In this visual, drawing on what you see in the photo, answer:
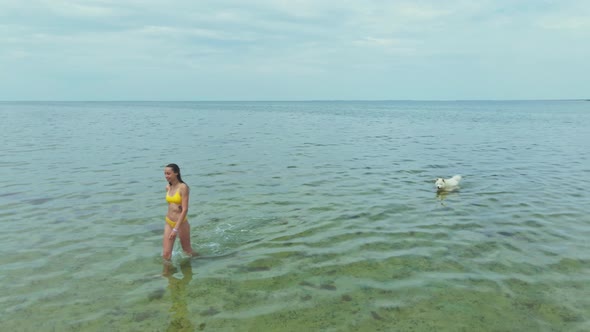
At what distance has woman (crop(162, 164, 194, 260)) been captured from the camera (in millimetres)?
9000

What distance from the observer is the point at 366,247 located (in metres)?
10.3

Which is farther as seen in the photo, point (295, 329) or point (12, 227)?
point (12, 227)

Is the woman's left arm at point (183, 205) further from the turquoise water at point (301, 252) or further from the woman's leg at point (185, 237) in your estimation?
the turquoise water at point (301, 252)

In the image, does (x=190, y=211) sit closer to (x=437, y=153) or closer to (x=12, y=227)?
(x=12, y=227)

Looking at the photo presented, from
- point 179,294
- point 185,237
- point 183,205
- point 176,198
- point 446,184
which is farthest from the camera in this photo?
point 446,184

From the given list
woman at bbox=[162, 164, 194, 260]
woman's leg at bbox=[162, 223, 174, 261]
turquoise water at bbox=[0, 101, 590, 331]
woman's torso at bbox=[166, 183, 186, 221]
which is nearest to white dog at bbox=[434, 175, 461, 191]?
turquoise water at bbox=[0, 101, 590, 331]

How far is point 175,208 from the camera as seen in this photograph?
9.23m

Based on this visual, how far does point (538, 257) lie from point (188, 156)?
21966 millimetres

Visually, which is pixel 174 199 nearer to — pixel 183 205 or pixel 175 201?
pixel 175 201

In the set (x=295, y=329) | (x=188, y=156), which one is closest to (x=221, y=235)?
(x=295, y=329)

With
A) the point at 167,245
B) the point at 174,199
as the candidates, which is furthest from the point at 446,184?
the point at 167,245

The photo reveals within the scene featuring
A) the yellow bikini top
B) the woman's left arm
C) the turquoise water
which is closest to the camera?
the turquoise water

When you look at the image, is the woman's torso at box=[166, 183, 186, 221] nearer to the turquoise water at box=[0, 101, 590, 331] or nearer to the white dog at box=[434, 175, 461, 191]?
the turquoise water at box=[0, 101, 590, 331]

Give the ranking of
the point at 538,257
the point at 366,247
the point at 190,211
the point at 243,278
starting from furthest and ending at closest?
1. the point at 190,211
2. the point at 366,247
3. the point at 538,257
4. the point at 243,278
